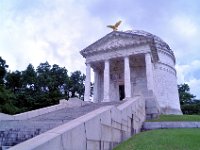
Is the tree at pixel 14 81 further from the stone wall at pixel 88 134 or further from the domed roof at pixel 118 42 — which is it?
the stone wall at pixel 88 134

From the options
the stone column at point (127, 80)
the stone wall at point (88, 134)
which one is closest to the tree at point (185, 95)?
the stone column at point (127, 80)

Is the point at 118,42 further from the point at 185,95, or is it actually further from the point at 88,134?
the point at 185,95

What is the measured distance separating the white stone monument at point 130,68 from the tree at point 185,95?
68.1 feet

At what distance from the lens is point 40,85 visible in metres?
49.8

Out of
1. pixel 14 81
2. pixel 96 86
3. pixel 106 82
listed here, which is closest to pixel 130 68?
pixel 96 86

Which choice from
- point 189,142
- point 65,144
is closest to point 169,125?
point 189,142

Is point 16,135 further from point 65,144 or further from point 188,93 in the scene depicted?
point 188,93

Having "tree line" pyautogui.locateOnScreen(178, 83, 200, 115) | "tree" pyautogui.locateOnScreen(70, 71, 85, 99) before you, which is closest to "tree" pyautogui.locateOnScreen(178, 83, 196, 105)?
"tree line" pyautogui.locateOnScreen(178, 83, 200, 115)

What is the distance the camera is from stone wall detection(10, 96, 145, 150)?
489cm

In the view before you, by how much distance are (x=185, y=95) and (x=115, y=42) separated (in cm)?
3529

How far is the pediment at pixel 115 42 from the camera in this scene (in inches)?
1089

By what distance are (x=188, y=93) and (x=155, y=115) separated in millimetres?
41388

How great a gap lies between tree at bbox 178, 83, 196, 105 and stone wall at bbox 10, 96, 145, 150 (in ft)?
164

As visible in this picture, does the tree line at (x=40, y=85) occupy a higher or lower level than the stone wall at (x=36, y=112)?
higher
